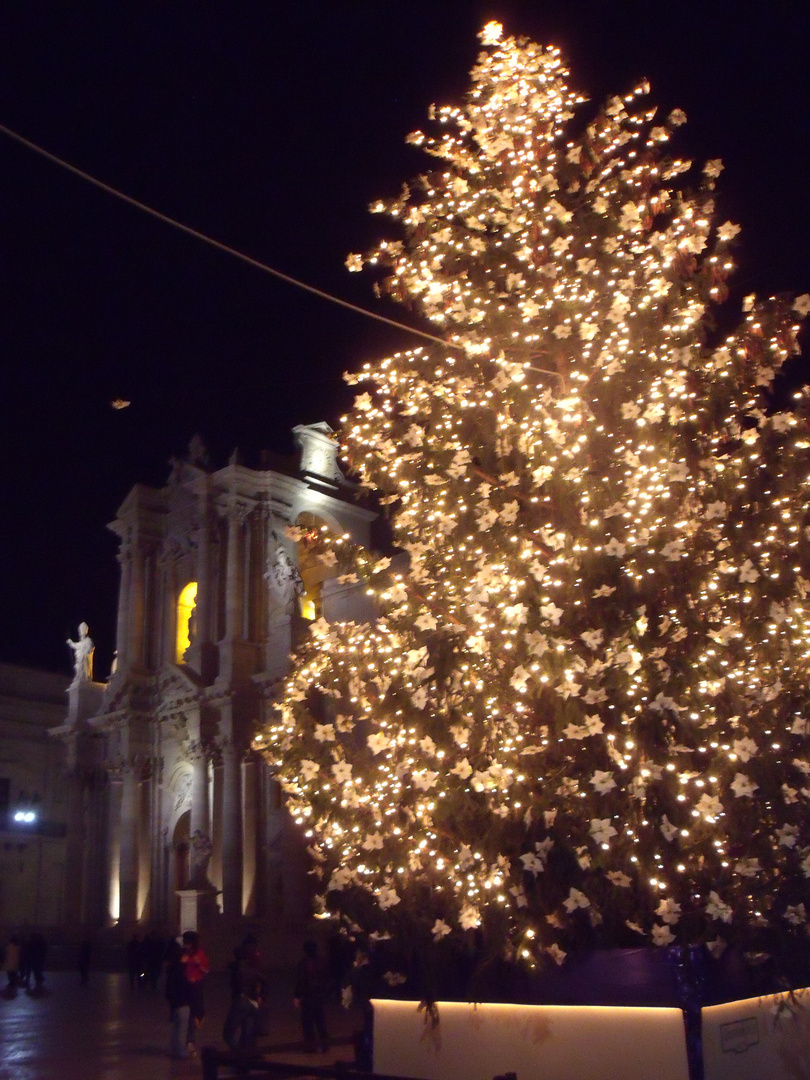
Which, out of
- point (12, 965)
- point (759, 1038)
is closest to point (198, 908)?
point (12, 965)

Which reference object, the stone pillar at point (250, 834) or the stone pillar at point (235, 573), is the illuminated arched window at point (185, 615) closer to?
the stone pillar at point (235, 573)

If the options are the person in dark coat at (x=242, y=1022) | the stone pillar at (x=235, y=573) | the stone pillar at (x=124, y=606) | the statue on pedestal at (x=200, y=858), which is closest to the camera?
the person in dark coat at (x=242, y=1022)

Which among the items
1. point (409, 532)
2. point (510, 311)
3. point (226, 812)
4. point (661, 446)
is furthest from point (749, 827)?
point (226, 812)

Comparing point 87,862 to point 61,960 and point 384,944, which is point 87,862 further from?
point 384,944

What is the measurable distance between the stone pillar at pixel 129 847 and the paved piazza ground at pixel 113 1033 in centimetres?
771

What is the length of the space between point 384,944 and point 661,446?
15.0 feet

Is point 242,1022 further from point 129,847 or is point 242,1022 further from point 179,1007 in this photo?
point 129,847

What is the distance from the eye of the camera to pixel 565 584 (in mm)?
8148

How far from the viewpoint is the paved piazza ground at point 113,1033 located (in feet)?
38.5

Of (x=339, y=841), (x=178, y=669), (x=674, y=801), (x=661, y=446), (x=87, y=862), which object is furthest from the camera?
(x=87, y=862)

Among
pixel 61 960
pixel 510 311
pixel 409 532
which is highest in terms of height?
pixel 510 311

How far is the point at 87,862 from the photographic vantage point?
3566 cm

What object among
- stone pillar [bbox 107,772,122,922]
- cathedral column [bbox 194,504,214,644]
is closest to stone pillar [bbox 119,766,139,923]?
stone pillar [bbox 107,772,122,922]

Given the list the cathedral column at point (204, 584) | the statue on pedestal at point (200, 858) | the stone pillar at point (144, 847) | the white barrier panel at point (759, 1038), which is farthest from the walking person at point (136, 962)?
the white barrier panel at point (759, 1038)
